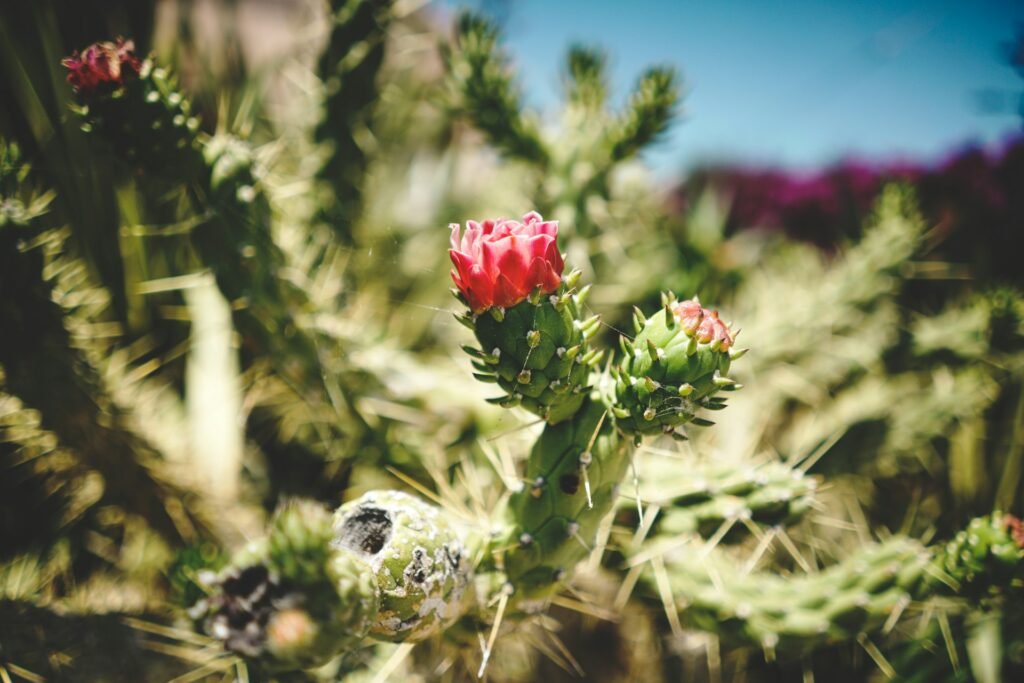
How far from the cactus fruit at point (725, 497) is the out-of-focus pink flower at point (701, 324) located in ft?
1.50

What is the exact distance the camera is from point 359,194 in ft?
5.20

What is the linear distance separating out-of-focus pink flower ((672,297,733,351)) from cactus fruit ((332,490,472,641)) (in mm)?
424

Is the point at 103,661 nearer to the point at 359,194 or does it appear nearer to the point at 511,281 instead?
the point at 511,281

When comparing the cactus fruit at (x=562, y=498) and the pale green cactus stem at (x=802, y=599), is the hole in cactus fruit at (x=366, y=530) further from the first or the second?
the pale green cactus stem at (x=802, y=599)

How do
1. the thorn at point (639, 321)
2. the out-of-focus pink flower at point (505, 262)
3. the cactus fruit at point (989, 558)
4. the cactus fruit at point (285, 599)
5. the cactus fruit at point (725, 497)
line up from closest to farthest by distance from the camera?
1. the cactus fruit at point (285, 599)
2. the out-of-focus pink flower at point (505, 262)
3. the thorn at point (639, 321)
4. the cactus fruit at point (989, 558)
5. the cactus fruit at point (725, 497)

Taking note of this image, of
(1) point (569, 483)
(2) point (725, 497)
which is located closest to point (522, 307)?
(1) point (569, 483)

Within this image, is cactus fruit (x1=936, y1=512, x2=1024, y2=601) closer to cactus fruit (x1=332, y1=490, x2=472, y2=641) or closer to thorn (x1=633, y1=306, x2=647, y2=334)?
thorn (x1=633, y1=306, x2=647, y2=334)

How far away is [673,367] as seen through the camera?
0.69m

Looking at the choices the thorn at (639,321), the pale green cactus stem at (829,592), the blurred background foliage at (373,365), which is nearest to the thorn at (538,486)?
the blurred background foliage at (373,365)

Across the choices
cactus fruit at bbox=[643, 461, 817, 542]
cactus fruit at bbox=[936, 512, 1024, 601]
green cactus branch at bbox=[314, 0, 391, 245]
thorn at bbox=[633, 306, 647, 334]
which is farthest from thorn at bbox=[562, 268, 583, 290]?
green cactus branch at bbox=[314, 0, 391, 245]

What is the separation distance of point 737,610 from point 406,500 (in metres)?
0.72

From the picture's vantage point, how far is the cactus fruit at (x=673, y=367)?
2.27 feet

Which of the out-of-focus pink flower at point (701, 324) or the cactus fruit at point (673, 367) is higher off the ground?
the out-of-focus pink flower at point (701, 324)

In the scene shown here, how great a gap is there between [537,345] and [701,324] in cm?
20
